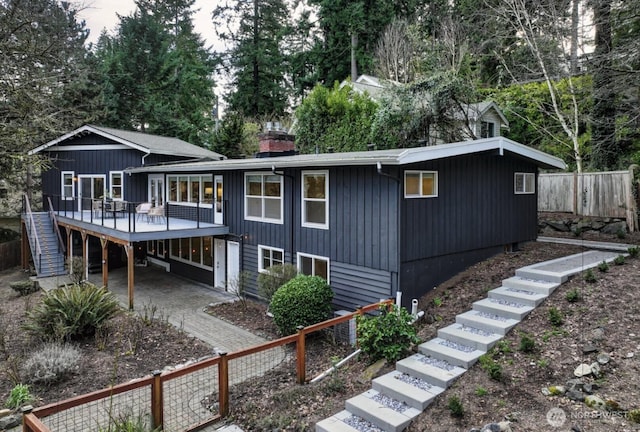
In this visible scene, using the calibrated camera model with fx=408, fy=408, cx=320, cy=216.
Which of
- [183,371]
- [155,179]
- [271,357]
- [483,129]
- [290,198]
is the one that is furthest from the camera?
[483,129]

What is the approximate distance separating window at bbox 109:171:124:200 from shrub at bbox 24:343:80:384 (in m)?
12.3

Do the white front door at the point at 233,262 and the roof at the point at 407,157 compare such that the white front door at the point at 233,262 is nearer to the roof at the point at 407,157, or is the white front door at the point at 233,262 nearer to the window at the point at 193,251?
the window at the point at 193,251

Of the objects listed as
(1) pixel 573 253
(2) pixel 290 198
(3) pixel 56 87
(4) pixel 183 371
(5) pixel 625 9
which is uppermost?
(5) pixel 625 9

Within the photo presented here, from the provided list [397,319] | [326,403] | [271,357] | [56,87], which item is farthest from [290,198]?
[56,87]

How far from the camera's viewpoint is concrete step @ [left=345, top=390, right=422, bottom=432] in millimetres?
5102

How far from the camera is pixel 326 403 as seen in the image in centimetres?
586

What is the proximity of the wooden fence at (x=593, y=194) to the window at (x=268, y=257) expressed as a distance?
404 inches

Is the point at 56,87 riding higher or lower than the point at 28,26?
lower

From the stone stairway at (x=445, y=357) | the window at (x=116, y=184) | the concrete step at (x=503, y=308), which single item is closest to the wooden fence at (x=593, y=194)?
Result: the stone stairway at (x=445, y=357)

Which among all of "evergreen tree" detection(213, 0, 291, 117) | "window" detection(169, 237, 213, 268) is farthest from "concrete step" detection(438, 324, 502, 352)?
"evergreen tree" detection(213, 0, 291, 117)

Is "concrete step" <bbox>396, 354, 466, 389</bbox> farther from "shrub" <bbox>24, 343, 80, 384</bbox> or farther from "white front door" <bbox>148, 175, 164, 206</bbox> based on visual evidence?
"white front door" <bbox>148, 175, 164, 206</bbox>

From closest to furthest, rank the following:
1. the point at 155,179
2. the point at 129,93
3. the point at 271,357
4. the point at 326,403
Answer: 1. the point at 326,403
2. the point at 271,357
3. the point at 155,179
4. the point at 129,93

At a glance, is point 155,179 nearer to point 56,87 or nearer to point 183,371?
point 56,87

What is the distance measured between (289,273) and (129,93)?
2520 centimetres
